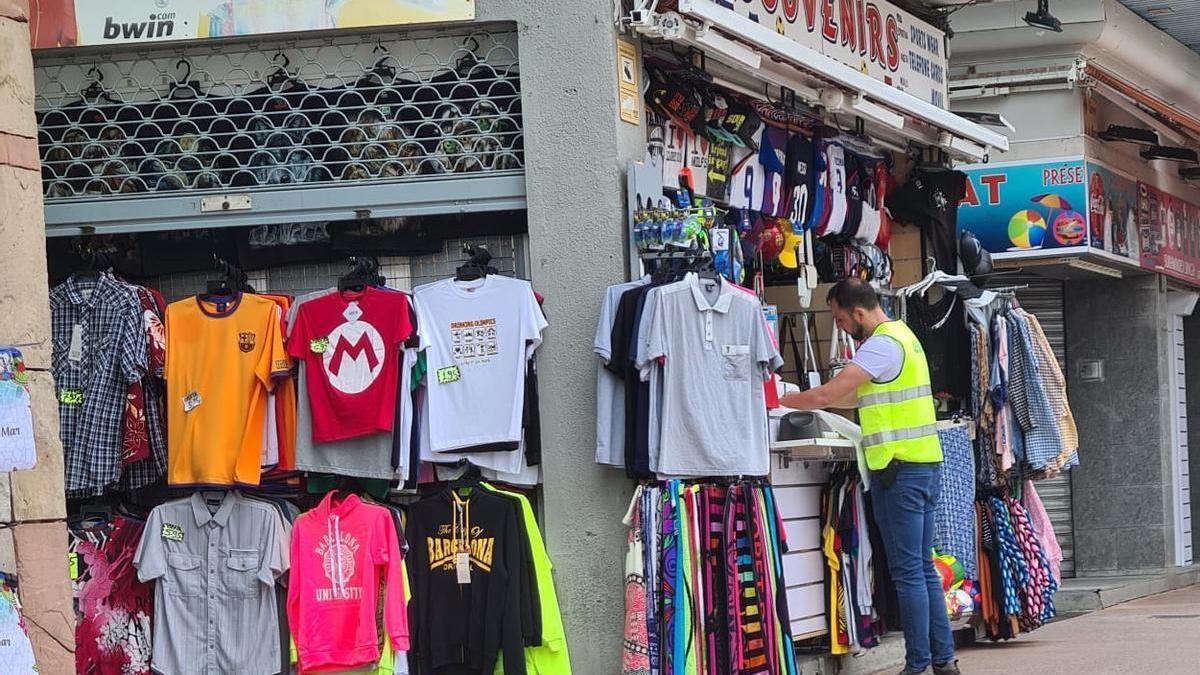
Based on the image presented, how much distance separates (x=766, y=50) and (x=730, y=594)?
9.55 feet

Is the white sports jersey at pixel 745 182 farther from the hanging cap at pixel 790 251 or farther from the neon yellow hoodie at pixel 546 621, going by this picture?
the neon yellow hoodie at pixel 546 621

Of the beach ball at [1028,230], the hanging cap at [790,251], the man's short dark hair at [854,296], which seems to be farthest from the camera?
the beach ball at [1028,230]

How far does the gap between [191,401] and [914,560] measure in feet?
12.4

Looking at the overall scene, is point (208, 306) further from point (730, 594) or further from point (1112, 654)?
point (1112, 654)

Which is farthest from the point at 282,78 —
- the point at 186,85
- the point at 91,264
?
the point at 91,264

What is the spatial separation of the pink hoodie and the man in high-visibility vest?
7.59 ft

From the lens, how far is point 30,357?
551cm

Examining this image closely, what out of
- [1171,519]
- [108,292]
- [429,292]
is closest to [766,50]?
[429,292]

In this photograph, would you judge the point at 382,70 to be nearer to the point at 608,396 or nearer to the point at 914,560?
the point at 608,396

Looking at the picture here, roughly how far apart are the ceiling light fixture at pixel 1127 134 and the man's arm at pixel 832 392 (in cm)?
786

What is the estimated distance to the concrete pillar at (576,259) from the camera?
8.63 meters

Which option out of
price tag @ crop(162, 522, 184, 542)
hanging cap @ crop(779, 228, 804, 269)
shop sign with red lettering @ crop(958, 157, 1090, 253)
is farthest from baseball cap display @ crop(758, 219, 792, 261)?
shop sign with red lettering @ crop(958, 157, 1090, 253)

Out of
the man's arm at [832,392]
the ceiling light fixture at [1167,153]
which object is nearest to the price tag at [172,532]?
the man's arm at [832,392]

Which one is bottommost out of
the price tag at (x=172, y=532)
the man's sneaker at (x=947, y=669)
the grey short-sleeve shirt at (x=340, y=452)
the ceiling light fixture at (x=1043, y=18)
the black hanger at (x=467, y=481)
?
the man's sneaker at (x=947, y=669)
